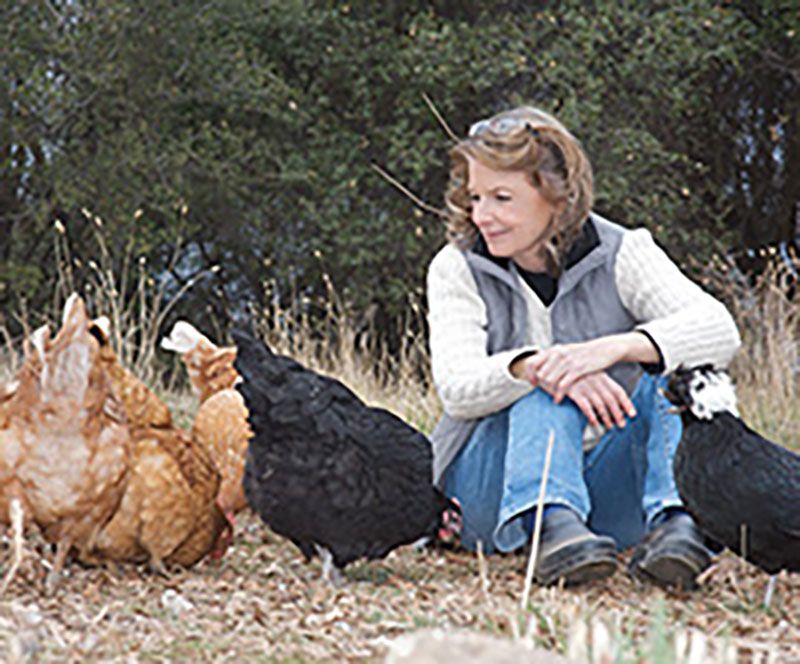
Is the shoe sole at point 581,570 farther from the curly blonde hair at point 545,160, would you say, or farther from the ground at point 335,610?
the curly blonde hair at point 545,160

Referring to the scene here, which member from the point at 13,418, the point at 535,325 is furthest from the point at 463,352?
the point at 13,418

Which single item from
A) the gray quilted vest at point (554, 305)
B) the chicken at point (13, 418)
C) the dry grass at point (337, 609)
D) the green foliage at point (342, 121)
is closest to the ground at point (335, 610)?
the dry grass at point (337, 609)

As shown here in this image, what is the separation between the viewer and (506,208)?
119 inches

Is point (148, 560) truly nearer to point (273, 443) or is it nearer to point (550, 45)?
point (273, 443)

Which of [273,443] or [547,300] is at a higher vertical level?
[547,300]

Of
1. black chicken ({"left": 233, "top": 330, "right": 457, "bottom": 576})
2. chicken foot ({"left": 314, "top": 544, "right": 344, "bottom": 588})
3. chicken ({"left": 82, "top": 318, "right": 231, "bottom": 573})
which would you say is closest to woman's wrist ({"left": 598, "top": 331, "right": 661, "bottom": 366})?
black chicken ({"left": 233, "top": 330, "right": 457, "bottom": 576})

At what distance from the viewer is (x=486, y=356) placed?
3.10m

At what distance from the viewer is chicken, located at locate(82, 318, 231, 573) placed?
2922mm

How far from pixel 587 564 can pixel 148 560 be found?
3.65ft

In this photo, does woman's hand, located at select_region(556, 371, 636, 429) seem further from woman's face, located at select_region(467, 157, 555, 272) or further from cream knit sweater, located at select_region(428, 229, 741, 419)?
woman's face, located at select_region(467, 157, 555, 272)

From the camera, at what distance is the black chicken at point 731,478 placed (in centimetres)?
262

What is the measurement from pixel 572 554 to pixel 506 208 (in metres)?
0.88

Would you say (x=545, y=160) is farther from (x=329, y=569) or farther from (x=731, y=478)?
(x=329, y=569)

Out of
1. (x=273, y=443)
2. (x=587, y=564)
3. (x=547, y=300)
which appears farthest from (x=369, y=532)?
(x=547, y=300)
